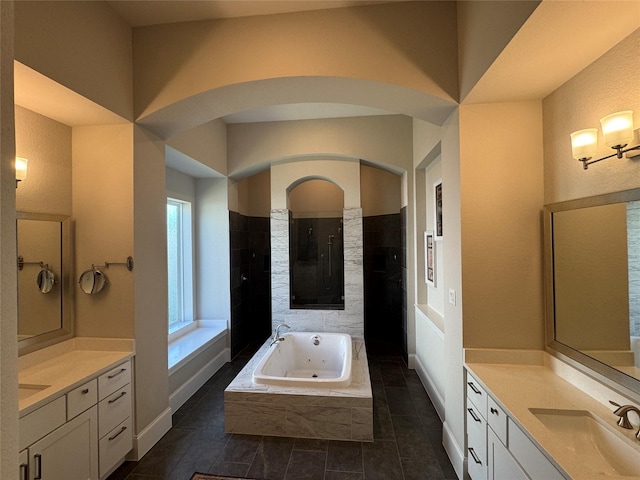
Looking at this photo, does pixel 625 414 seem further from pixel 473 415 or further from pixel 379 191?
pixel 379 191

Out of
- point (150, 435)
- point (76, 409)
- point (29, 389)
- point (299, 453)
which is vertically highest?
point (29, 389)

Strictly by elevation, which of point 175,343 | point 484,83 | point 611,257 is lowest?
point 175,343

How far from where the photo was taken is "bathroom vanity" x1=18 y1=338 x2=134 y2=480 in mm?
1567

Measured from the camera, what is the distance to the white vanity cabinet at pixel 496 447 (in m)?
1.25

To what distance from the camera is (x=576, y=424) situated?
4.57 ft

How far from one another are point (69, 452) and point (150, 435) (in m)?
0.73

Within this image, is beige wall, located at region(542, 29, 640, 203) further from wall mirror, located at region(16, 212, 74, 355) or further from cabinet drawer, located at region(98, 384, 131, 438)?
wall mirror, located at region(16, 212, 74, 355)

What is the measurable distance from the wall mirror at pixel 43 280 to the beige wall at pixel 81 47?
0.94 meters

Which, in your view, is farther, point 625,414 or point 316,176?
point 316,176

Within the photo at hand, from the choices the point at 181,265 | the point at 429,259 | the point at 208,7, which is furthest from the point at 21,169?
the point at 429,259

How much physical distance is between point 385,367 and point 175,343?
262 cm

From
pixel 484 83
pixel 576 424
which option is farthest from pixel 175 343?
pixel 484 83

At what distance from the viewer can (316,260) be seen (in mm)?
4566

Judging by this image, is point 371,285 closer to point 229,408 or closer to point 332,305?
point 332,305
